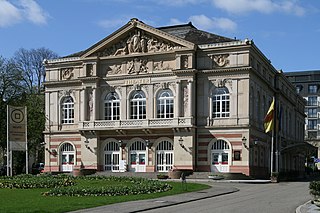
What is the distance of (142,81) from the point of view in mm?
62469

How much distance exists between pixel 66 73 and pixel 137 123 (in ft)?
42.4

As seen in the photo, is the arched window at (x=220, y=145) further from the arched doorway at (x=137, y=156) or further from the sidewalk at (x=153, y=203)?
the sidewalk at (x=153, y=203)

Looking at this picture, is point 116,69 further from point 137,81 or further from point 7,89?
point 7,89

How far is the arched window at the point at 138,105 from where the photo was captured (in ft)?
206

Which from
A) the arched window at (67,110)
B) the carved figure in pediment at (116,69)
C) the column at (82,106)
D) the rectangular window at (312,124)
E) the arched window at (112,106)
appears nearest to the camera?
the carved figure in pediment at (116,69)

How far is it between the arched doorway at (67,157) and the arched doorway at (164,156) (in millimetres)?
11585

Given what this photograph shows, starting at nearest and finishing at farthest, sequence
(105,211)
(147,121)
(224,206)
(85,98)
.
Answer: (105,211) < (224,206) < (147,121) < (85,98)

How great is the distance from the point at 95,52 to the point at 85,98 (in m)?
5.66

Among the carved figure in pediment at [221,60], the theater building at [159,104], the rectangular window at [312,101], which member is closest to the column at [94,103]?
the theater building at [159,104]

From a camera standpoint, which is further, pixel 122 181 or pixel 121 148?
pixel 121 148

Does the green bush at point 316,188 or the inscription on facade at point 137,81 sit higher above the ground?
the inscription on facade at point 137,81

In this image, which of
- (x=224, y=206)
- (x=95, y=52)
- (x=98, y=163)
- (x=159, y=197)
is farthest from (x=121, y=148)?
(x=224, y=206)

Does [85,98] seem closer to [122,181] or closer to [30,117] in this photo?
[30,117]

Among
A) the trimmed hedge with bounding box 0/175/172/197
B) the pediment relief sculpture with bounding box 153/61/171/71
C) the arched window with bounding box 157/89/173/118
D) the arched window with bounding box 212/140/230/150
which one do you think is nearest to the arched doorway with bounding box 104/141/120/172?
the arched window with bounding box 157/89/173/118
